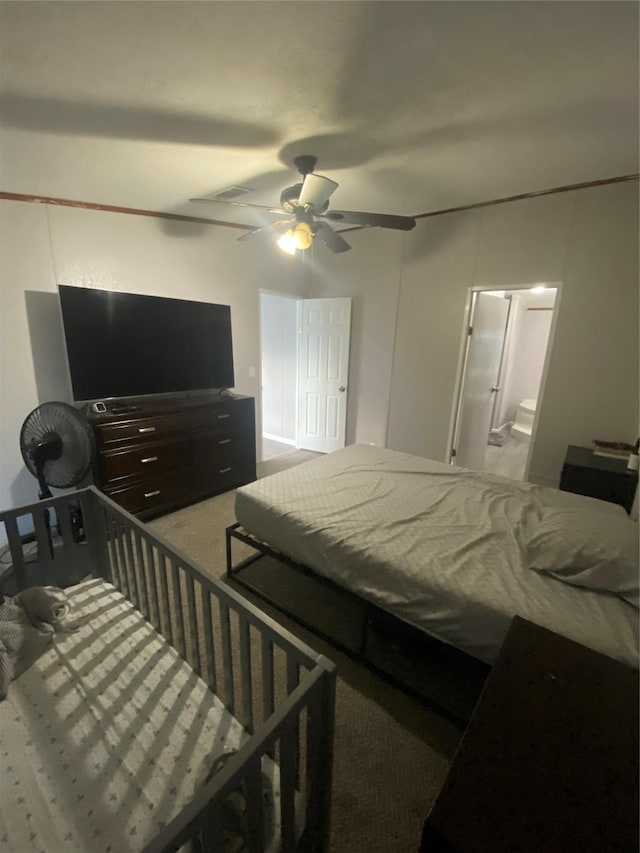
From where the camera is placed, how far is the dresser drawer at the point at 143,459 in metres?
2.72

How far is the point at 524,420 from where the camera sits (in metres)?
5.69

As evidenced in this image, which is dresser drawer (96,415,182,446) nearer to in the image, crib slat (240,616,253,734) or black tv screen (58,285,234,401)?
black tv screen (58,285,234,401)

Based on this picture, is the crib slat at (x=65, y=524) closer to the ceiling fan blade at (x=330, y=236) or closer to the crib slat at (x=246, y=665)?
the crib slat at (x=246, y=665)

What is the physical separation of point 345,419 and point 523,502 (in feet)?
8.88

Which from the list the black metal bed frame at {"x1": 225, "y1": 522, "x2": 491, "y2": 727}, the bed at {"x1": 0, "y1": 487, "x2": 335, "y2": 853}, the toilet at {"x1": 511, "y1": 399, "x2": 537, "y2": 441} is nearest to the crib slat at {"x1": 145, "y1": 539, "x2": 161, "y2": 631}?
the bed at {"x1": 0, "y1": 487, "x2": 335, "y2": 853}

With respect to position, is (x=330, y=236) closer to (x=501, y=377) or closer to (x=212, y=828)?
(x=212, y=828)

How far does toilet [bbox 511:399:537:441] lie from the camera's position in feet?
18.1

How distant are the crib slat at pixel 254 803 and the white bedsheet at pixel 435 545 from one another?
90 centimetres

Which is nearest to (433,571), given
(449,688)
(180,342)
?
(449,688)

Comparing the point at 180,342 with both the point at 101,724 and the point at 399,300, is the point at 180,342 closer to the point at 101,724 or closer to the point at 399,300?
the point at 399,300

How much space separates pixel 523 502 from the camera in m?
2.12

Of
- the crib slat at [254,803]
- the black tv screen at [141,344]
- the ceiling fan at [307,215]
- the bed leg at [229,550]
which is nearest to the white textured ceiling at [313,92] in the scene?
the ceiling fan at [307,215]

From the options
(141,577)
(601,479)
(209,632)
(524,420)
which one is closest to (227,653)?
(209,632)

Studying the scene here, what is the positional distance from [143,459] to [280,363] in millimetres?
2720
